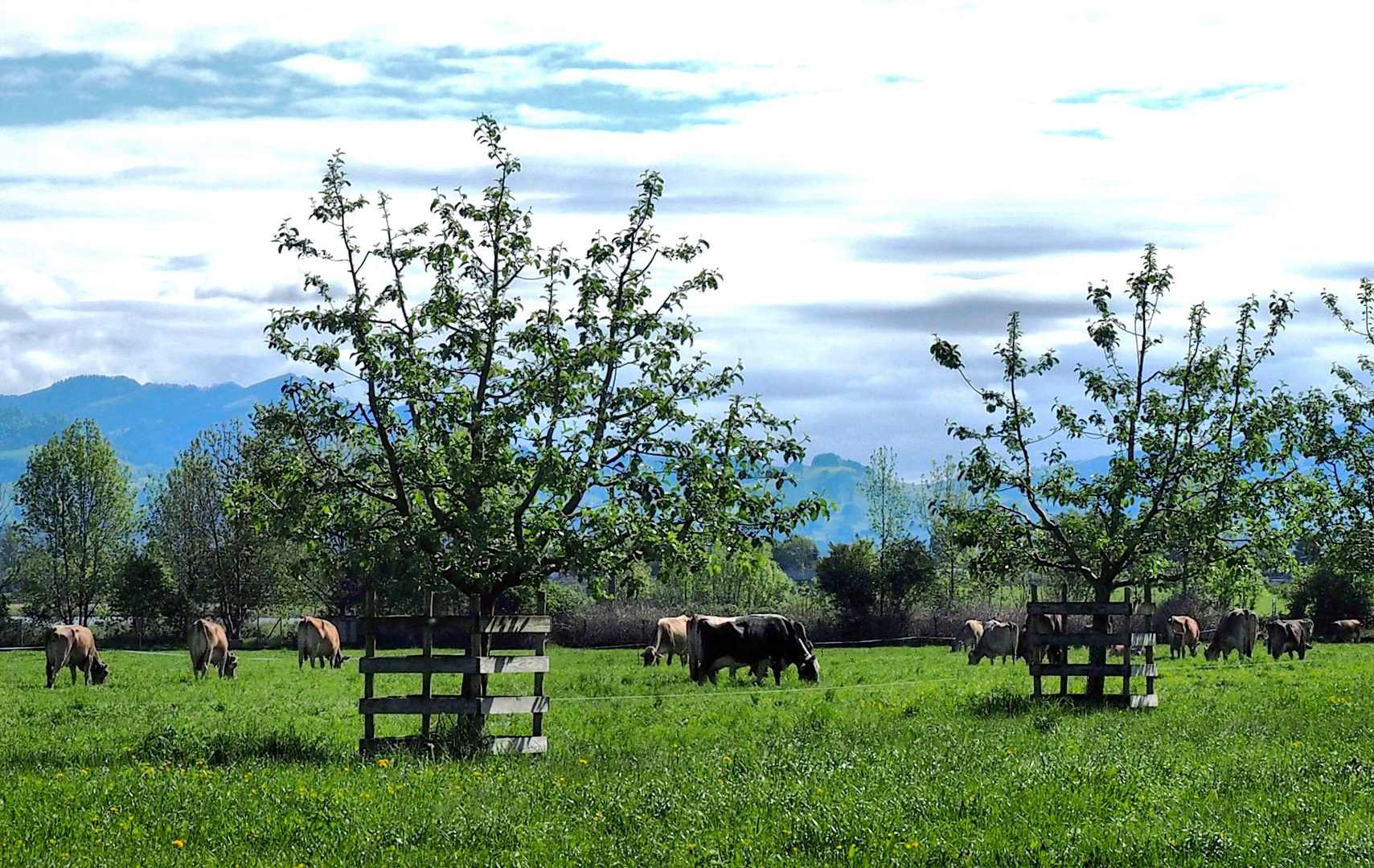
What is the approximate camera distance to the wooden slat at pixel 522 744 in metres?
19.1

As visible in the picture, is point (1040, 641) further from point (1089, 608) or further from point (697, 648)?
point (697, 648)

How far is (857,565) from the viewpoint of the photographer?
3169 inches

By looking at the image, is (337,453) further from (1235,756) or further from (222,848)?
(1235,756)

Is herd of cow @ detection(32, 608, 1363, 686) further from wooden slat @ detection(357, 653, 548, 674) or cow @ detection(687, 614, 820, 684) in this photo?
wooden slat @ detection(357, 653, 548, 674)

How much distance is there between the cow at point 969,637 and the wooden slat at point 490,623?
41.8m

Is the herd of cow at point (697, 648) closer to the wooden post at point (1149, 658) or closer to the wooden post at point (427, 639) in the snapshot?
the wooden post at point (1149, 658)

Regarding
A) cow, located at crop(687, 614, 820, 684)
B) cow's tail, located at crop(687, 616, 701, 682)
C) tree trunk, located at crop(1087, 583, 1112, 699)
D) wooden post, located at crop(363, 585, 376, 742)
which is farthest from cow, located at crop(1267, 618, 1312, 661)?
wooden post, located at crop(363, 585, 376, 742)

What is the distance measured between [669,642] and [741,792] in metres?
38.4

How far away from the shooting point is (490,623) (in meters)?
19.3

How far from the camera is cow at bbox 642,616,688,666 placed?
5188 cm

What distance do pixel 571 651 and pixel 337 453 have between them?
4562 cm

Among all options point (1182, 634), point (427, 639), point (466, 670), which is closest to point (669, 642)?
point (1182, 634)

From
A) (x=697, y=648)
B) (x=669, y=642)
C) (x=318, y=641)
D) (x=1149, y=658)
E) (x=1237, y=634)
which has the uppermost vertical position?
(x=1149, y=658)

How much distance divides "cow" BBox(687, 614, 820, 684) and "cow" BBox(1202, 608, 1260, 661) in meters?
22.7
